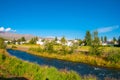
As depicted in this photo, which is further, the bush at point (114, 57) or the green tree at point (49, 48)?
the green tree at point (49, 48)

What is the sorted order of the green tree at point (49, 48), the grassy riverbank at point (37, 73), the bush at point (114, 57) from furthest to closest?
the green tree at point (49, 48), the bush at point (114, 57), the grassy riverbank at point (37, 73)

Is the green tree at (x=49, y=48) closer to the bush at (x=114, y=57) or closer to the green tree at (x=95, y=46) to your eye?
the green tree at (x=95, y=46)

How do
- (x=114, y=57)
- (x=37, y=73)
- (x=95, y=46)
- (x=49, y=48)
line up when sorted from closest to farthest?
1. (x=37, y=73)
2. (x=114, y=57)
3. (x=95, y=46)
4. (x=49, y=48)

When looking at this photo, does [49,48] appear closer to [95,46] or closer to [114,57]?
[95,46]

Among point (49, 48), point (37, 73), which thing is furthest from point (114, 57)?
point (49, 48)

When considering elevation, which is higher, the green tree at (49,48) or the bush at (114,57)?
the green tree at (49,48)

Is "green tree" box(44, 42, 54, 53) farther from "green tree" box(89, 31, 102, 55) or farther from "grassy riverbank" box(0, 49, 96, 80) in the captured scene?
"grassy riverbank" box(0, 49, 96, 80)

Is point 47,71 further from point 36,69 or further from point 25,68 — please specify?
point 25,68

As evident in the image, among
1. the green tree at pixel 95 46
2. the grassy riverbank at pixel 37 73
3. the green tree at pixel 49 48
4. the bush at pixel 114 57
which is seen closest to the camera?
the grassy riverbank at pixel 37 73

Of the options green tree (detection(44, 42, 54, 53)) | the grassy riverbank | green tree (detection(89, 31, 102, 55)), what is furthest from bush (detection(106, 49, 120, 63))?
green tree (detection(44, 42, 54, 53))

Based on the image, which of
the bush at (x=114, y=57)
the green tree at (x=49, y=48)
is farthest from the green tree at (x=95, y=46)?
the green tree at (x=49, y=48)

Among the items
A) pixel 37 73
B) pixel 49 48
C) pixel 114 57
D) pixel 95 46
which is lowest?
pixel 37 73

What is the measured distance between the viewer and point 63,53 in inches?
3127

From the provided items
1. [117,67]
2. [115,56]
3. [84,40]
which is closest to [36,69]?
[117,67]
